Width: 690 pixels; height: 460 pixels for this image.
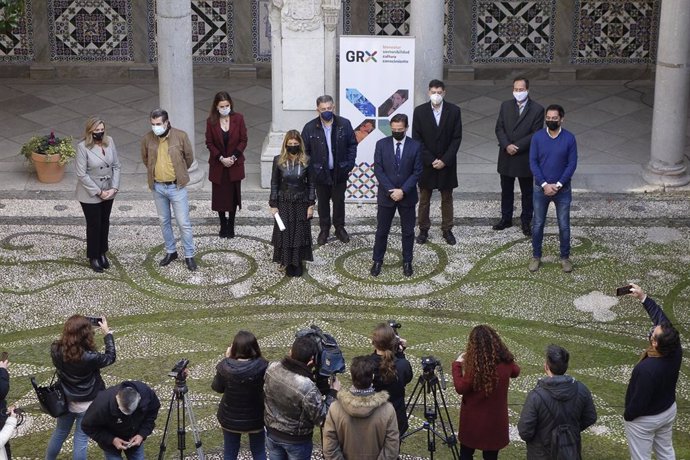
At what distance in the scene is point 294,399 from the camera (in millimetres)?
8156

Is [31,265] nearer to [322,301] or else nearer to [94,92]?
[322,301]

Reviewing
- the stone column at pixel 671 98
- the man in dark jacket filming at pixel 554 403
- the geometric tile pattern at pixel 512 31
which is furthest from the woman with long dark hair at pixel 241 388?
the geometric tile pattern at pixel 512 31

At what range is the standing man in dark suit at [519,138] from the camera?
43.7 feet

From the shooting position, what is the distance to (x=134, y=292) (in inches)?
483

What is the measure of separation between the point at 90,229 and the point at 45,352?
182 centimetres

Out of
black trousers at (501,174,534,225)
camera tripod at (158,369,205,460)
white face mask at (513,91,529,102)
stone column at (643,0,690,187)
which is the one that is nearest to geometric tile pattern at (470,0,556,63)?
stone column at (643,0,690,187)

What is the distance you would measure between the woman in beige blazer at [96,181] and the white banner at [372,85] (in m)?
2.97

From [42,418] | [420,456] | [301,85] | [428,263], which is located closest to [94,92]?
[301,85]

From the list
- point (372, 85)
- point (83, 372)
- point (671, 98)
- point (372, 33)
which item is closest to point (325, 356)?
point (83, 372)

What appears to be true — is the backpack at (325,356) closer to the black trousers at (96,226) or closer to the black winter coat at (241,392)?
the black winter coat at (241,392)

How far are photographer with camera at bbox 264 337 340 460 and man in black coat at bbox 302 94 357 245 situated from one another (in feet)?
16.4

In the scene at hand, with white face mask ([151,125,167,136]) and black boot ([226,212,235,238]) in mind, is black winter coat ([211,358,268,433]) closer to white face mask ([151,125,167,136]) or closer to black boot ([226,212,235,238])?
white face mask ([151,125,167,136])

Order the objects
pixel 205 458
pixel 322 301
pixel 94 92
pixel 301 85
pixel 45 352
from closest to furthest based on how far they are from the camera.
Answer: pixel 205 458 → pixel 45 352 → pixel 322 301 → pixel 301 85 → pixel 94 92

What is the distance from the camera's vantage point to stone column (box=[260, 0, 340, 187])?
14.2 meters
